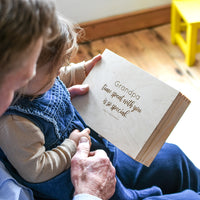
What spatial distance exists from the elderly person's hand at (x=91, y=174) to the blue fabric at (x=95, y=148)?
0.04 metres

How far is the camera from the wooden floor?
1.50 metres

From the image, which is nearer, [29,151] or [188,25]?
[29,151]

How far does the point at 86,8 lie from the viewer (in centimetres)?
206

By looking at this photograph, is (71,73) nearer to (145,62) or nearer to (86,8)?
(145,62)

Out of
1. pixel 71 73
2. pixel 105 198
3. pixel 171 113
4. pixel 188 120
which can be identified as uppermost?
pixel 171 113

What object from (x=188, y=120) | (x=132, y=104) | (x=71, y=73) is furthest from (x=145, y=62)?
(x=132, y=104)

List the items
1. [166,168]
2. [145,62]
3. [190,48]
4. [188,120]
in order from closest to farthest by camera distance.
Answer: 1. [166,168]
2. [188,120]
3. [190,48]
4. [145,62]

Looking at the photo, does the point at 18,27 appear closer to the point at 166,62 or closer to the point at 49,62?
the point at 49,62

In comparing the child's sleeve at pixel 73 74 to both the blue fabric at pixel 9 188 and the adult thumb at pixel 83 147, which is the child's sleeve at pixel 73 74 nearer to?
the adult thumb at pixel 83 147

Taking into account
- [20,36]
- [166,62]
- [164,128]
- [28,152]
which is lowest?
[166,62]

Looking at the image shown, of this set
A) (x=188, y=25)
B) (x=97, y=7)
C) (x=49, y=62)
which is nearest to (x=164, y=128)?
(x=49, y=62)

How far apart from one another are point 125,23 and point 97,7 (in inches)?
8.6

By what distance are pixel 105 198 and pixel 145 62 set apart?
1237 mm

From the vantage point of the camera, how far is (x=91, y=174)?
80 cm
